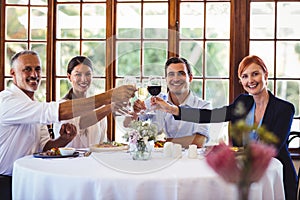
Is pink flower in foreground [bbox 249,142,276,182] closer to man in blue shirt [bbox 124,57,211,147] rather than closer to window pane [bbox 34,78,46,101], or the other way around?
man in blue shirt [bbox 124,57,211,147]

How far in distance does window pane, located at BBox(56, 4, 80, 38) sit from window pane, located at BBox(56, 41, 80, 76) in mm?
75

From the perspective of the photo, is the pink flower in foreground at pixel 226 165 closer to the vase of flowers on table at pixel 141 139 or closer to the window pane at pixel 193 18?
the vase of flowers on table at pixel 141 139

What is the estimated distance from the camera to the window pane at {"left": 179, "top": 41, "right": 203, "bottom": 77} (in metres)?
4.02

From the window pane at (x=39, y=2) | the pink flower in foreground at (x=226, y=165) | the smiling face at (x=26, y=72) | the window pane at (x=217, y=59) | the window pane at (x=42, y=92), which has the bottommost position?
the pink flower in foreground at (x=226, y=165)

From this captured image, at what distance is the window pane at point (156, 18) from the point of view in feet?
13.3

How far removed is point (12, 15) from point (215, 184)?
2.89 metres

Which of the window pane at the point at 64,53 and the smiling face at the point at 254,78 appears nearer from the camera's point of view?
the smiling face at the point at 254,78

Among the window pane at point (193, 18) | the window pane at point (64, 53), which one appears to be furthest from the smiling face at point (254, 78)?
the window pane at point (64, 53)

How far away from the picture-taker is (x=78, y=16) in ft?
13.6

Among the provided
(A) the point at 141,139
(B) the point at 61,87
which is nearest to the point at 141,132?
(A) the point at 141,139

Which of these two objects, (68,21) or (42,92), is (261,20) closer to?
(68,21)

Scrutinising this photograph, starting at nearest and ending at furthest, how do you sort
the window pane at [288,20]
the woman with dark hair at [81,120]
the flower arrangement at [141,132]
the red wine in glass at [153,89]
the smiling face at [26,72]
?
the flower arrangement at [141,132] < the red wine in glass at [153,89] < the smiling face at [26,72] < the woman with dark hair at [81,120] < the window pane at [288,20]

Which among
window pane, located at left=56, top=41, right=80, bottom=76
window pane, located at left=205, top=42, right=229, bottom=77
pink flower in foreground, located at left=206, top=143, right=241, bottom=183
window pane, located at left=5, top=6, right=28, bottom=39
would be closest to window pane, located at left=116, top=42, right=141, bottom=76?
window pane, located at left=56, top=41, right=80, bottom=76

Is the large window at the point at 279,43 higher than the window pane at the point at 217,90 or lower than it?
higher
